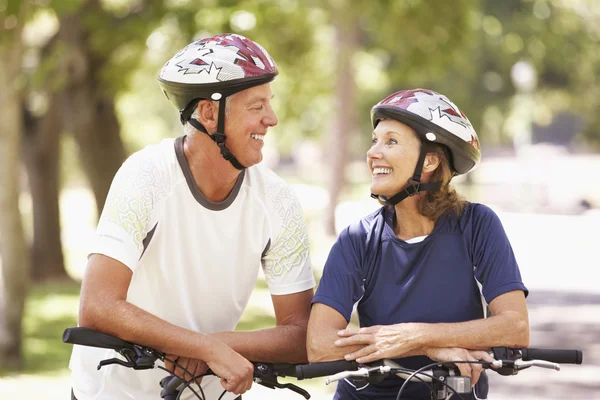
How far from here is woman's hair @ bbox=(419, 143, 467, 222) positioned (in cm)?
399

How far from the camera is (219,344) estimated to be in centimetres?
355

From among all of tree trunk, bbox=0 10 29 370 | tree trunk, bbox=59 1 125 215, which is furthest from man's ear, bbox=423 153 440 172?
tree trunk, bbox=59 1 125 215

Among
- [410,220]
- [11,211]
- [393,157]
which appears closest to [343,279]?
[410,220]

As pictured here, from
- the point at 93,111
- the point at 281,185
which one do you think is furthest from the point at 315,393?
the point at 93,111

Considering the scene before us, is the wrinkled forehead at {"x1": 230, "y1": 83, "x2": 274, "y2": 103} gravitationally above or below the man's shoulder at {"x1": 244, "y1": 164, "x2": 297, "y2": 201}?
above

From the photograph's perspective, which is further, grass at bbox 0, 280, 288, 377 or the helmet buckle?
grass at bbox 0, 280, 288, 377

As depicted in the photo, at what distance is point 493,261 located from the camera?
3.79 metres

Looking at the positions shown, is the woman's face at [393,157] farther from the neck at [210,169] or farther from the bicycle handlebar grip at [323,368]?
the bicycle handlebar grip at [323,368]

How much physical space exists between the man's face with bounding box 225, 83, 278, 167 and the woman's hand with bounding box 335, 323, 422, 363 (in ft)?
2.44

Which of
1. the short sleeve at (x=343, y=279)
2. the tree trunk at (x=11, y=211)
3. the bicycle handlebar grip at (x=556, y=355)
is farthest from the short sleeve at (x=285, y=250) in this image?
the tree trunk at (x=11, y=211)

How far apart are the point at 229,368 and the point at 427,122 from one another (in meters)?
1.21

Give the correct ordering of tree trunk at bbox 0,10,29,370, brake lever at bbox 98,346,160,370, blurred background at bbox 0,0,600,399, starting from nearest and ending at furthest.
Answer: brake lever at bbox 98,346,160,370 → tree trunk at bbox 0,10,29,370 → blurred background at bbox 0,0,600,399

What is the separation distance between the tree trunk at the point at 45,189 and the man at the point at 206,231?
12935 millimetres

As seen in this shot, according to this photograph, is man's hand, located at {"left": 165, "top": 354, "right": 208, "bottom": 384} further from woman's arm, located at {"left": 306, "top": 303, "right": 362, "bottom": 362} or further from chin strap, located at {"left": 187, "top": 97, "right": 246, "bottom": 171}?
chin strap, located at {"left": 187, "top": 97, "right": 246, "bottom": 171}
